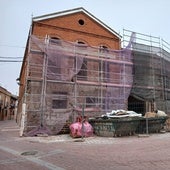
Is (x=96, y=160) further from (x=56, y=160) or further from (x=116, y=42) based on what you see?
(x=116, y=42)

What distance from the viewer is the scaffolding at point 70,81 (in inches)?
585

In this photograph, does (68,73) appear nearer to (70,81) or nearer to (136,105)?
(70,81)

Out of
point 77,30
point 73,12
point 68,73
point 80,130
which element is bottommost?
point 80,130

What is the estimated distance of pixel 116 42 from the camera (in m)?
21.9

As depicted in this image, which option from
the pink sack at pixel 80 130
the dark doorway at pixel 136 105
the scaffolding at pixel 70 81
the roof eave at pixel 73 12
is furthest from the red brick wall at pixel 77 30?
the pink sack at pixel 80 130

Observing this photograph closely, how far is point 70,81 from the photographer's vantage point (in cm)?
1608

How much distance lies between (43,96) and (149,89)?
28.4ft

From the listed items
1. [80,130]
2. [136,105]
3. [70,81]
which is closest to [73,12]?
[70,81]

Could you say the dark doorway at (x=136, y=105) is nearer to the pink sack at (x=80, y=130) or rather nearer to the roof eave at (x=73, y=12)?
the roof eave at (x=73, y=12)

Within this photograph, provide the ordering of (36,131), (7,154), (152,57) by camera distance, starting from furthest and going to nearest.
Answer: (152,57)
(36,131)
(7,154)

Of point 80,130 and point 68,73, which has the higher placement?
point 68,73

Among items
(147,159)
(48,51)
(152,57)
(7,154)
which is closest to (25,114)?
(48,51)

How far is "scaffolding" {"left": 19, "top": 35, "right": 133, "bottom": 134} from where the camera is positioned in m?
14.9

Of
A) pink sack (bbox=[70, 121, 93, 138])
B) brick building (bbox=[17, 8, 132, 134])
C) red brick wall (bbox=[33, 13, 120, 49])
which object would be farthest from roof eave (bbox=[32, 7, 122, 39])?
pink sack (bbox=[70, 121, 93, 138])
